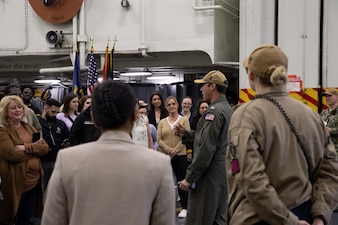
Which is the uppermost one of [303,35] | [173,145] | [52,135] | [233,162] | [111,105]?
[303,35]

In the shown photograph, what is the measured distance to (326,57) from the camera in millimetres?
5551

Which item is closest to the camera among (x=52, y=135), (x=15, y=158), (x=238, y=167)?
(x=238, y=167)

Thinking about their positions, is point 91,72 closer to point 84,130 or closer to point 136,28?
point 136,28

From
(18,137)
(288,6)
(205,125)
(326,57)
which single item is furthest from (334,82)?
(18,137)

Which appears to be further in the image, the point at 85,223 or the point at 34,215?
the point at 34,215

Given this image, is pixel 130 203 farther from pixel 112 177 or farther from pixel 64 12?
pixel 64 12

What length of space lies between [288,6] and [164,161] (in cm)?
436

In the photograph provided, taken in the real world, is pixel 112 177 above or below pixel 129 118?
below

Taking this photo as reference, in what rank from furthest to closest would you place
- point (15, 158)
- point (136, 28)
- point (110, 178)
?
point (136, 28) → point (15, 158) → point (110, 178)

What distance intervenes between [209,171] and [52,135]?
2.19 metres

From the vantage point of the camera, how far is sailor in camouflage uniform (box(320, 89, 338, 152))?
17.9 ft

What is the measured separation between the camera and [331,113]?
18.8 feet

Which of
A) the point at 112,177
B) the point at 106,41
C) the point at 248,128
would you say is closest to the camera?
the point at 112,177

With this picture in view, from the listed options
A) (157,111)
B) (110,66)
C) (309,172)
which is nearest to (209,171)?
(309,172)
